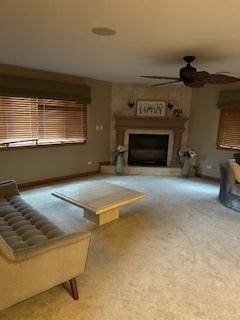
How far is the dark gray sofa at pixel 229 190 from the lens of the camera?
158 inches

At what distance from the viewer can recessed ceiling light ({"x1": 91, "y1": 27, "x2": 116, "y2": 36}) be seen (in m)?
2.53

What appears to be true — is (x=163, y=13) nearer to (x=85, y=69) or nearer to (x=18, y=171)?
(x=85, y=69)

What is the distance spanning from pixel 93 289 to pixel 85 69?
377 centimetres

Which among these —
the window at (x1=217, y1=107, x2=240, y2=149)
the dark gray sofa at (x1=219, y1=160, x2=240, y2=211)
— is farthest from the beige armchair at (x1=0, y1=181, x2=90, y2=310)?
the window at (x1=217, y1=107, x2=240, y2=149)

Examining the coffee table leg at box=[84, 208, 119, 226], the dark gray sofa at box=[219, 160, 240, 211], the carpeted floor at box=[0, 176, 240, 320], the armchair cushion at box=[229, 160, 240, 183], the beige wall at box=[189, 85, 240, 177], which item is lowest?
the carpeted floor at box=[0, 176, 240, 320]

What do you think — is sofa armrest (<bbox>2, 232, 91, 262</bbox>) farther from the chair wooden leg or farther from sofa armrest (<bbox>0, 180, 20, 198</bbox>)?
sofa armrest (<bbox>0, 180, 20, 198</bbox>)

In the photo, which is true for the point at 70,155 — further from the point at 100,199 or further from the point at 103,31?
the point at 103,31

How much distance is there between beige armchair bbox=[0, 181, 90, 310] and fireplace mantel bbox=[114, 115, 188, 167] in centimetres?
423

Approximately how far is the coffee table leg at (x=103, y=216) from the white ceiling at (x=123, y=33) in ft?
7.17

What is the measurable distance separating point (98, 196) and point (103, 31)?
207 centimetres

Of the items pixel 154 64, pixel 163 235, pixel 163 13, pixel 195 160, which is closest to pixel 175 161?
pixel 195 160

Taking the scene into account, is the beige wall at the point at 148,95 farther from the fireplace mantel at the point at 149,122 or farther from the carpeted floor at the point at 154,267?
the carpeted floor at the point at 154,267

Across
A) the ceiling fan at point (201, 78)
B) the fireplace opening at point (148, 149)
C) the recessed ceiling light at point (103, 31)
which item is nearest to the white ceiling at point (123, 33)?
the recessed ceiling light at point (103, 31)

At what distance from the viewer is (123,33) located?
8.60 feet
